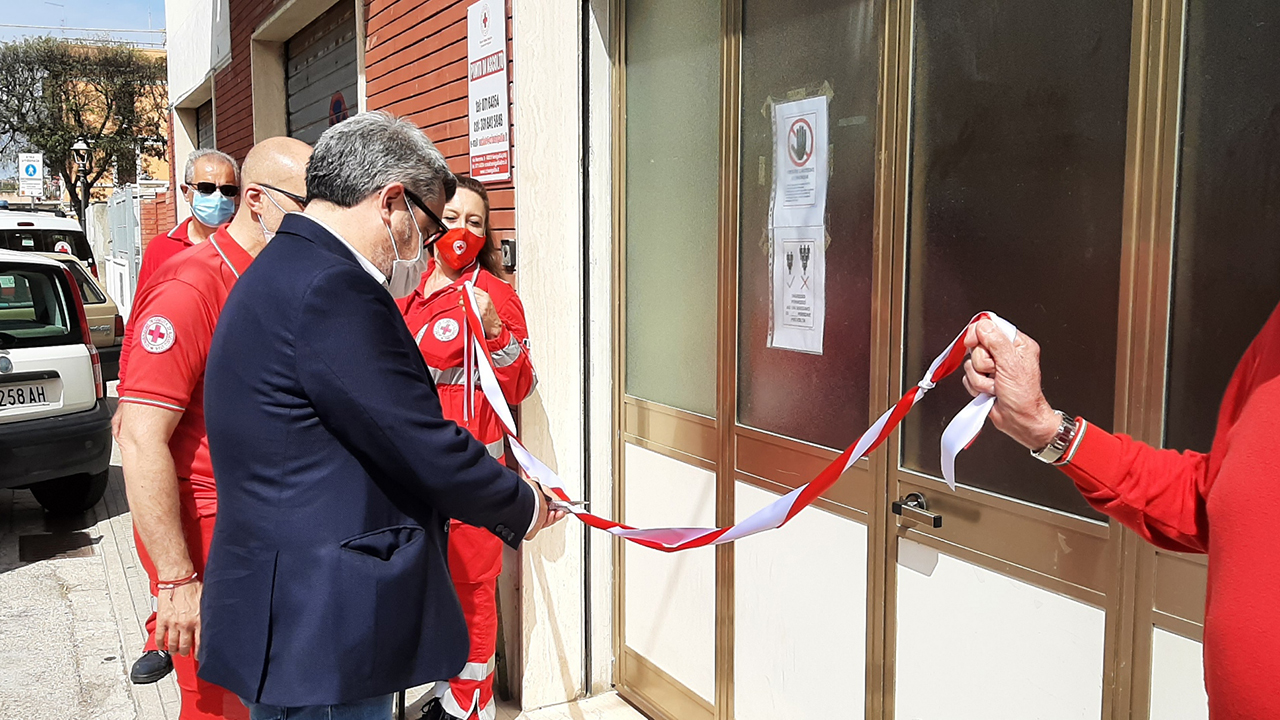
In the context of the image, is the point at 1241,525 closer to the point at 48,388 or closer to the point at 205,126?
the point at 48,388

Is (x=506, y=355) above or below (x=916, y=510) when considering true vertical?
above

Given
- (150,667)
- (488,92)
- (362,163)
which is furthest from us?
(488,92)

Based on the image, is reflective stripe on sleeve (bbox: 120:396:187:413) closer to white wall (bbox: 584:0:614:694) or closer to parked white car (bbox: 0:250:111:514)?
white wall (bbox: 584:0:614:694)

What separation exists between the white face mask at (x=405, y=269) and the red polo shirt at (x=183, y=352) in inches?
23.8

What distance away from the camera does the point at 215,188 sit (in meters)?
5.02

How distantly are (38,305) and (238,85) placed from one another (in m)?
4.18

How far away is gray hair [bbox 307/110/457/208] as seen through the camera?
7.44 ft

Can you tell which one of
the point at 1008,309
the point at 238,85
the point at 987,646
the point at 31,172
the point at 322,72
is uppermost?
the point at 31,172

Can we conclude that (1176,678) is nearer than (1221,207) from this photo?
No

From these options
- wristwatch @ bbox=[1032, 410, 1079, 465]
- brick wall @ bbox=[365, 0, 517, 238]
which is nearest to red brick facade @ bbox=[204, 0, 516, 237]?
brick wall @ bbox=[365, 0, 517, 238]

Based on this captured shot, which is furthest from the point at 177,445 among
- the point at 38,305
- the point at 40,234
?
the point at 40,234

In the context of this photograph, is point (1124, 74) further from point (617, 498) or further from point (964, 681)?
point (617, 498)

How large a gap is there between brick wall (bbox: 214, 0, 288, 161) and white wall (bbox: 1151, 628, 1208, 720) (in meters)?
9.05

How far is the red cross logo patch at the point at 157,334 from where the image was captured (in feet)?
8.98
